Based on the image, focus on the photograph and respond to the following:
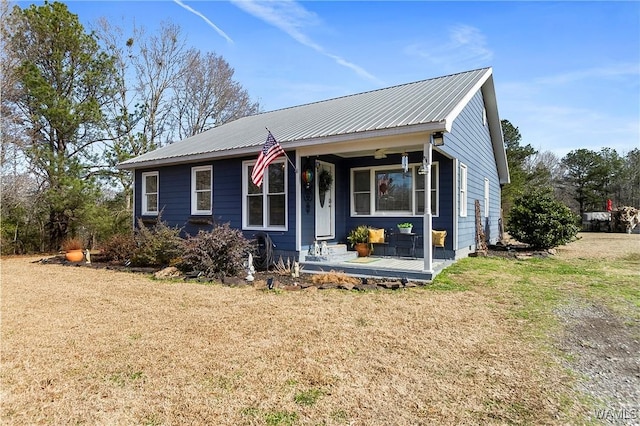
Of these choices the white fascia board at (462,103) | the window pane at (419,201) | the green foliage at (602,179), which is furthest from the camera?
the green foliage at (602,179)

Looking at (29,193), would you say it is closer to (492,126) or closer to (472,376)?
(472,376)

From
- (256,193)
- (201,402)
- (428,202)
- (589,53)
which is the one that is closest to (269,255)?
(256,193)

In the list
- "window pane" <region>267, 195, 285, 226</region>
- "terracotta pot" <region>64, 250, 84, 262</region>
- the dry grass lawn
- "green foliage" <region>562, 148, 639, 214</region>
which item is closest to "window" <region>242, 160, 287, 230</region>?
"window pane" <region>267, 195, 285, 226</region>

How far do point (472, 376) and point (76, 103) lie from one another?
14.6 m

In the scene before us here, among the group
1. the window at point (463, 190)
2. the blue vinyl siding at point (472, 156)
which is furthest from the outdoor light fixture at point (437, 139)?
the window at point (463, 190)

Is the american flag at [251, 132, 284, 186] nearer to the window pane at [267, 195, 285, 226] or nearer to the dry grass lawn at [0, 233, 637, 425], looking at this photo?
the window pane at [267, 195, 285, 226]

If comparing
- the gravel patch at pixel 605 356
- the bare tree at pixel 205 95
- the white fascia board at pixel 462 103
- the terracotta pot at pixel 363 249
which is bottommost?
the gravel patch at pixel 605 356

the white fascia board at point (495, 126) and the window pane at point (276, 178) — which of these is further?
the white fascia board at point (495, 126)

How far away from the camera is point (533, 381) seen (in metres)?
2.87

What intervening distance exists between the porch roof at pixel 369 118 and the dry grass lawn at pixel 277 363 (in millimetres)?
3145

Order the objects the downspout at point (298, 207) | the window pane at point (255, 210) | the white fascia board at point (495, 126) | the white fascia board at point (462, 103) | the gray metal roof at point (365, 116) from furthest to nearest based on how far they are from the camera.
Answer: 1. the white fascia board at point (495, 126)
2. the window pane at point (255, 210)
3. the downspout at point (298, 207)
4. the gray metal roof at point (365, 116)
5. the white fascia board at point (462, 103)

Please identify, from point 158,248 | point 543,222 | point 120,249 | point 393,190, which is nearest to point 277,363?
point 158,248

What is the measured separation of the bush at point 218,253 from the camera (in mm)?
7449

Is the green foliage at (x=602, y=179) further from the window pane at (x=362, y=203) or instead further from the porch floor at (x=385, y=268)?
the porch floor at (x=385, y=268)
